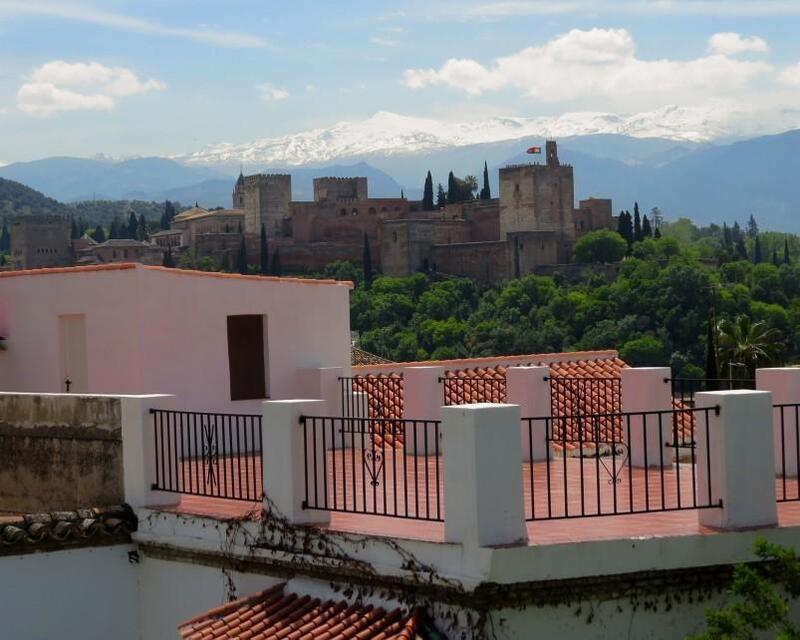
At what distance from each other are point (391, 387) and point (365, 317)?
77024 mm

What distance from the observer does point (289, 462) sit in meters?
8.73

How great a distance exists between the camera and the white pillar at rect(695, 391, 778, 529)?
319 inches

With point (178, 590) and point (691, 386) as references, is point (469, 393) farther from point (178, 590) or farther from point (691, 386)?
point (178, 590)

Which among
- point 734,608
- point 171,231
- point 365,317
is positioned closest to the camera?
point 734,608

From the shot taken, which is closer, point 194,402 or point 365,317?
point 194,402

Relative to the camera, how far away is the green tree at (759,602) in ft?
23.5

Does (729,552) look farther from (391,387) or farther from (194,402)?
(391,387)

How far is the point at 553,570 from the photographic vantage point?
7.61 metres

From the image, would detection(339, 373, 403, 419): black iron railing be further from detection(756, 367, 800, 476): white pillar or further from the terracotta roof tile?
the terracotta roof tile

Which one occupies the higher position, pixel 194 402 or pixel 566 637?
pixel 194 402

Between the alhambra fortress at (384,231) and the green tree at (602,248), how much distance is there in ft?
9.09

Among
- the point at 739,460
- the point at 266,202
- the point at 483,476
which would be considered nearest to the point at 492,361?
the point at 739,460

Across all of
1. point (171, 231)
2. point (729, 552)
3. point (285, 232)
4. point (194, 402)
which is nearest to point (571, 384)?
point (194, 402)

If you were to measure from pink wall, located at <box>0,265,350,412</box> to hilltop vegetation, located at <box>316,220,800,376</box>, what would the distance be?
2259 inches
